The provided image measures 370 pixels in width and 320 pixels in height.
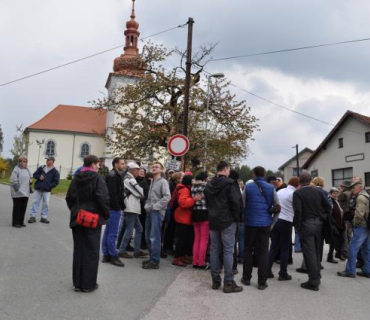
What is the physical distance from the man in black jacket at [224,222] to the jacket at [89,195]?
168 cm

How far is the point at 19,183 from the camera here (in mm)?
9625

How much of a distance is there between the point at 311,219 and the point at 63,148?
55.5 metres

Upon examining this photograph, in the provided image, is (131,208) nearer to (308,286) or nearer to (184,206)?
(184,206)

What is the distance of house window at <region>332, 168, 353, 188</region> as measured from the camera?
3173cm

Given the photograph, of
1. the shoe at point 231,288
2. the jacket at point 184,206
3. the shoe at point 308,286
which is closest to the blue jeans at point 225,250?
the shoe at point 231,288

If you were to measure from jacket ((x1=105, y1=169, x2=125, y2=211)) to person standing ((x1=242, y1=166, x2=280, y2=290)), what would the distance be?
226 centimetres

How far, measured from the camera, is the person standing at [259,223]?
19.8 ft

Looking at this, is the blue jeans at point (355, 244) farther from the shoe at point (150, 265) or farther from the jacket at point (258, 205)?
the shoe at point (150, 265)

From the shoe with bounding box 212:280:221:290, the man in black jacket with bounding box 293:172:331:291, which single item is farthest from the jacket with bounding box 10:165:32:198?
the man in black jacket with bounding box 293:172:331:291

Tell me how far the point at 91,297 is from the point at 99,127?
56.2 meters

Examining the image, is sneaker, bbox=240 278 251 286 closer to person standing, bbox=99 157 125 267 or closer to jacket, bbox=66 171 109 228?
Result: person standing, bbox=99 157 125 267

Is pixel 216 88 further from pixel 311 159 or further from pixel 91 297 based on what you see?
pixel 91 297

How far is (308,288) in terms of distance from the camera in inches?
243

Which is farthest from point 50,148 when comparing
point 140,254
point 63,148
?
point 140,254
